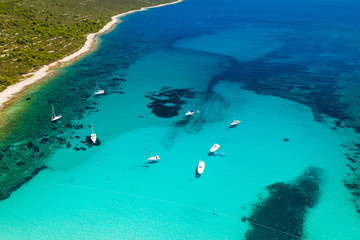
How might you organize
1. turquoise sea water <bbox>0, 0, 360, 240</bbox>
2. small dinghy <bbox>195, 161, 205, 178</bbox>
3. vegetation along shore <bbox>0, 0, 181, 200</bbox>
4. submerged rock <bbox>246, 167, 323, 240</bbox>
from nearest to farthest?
submerged rock <bbox>246, 167, 323, 240</bbox> → turquoise sea water <bbox>0, 0, 360, 240</bbox> → small dinghy <bbox>195, 161, 205, 178</bbox> → vegetation along shore <bbox>0, 0, 181, 200</bbox>

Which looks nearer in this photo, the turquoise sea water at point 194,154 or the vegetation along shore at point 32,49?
the turquoise sea water at point 194,154

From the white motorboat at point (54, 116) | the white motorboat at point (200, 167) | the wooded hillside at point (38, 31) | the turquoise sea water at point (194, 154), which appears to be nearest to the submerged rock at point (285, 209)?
the turquoise sea water at point (194, 154)

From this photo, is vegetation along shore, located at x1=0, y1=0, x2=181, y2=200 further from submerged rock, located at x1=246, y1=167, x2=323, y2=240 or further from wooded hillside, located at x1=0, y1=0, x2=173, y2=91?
submerged rock, located at x1=246, y1=167, x2=323, y2=240

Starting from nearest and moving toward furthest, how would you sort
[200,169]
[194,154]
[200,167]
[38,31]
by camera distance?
[200,169]
[200,167]
[194,154]
[38,31]

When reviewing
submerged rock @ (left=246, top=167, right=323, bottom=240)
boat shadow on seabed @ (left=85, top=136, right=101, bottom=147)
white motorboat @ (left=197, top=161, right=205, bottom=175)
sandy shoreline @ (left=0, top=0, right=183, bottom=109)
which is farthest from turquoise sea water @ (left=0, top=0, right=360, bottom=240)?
sandy shoreline @ (left=0, top=0, right=183, bottom=109)

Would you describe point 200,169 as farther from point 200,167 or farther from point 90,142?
point 90,142

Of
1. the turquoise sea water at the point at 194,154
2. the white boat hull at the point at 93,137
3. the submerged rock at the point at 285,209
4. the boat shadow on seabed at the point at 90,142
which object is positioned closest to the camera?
the submerged rock at the point at 285,209

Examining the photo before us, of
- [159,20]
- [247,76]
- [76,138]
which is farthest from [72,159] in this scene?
[159,20]

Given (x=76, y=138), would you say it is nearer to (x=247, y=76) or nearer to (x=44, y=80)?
(x=44, y=80)

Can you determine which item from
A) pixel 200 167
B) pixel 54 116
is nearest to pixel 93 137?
pixel 54 116

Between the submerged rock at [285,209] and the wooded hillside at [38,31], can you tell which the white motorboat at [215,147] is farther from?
the wooded hillside at [38,31]
